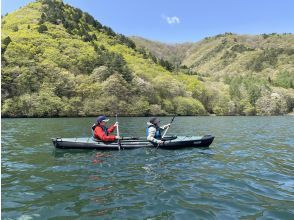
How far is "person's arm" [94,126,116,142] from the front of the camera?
76.0ft

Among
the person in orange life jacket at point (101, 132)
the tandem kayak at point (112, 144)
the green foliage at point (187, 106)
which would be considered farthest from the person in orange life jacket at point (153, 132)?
the green foliage at point (187, 106)

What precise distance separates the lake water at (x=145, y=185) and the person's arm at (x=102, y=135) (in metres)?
1.01

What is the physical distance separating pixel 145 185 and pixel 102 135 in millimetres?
9978

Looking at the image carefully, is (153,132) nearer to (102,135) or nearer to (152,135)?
(152,135)

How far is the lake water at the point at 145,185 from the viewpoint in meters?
10.6

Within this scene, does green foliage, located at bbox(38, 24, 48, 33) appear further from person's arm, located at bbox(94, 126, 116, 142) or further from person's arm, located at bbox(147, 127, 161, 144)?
person's arm, located at bbox(147, 127, 161, 144)

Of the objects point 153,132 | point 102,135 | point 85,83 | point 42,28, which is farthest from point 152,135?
point 42,28

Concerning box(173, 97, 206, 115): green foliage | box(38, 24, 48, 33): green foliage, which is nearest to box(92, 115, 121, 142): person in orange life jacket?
box(173, 97, 206, 115): green foliage

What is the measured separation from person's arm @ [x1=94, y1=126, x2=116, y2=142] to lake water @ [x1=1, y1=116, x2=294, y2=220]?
101 cm

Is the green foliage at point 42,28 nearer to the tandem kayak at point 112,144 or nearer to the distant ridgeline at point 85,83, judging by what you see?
the distant ridgeline at point 85,83

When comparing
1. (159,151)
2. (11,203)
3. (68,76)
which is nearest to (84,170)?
(11,203)

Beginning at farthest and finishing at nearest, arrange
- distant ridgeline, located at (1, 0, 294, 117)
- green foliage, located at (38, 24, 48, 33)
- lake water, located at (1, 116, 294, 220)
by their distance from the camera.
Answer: green foliage, located at (38, 24, 48, 33) → distant ridgeline, located at (1, 0, 294, 117) → lake water, located at (1, 116, 294, 220)

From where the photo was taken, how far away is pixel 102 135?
23.3 m

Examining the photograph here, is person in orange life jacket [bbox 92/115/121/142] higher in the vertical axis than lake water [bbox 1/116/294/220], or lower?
higher
